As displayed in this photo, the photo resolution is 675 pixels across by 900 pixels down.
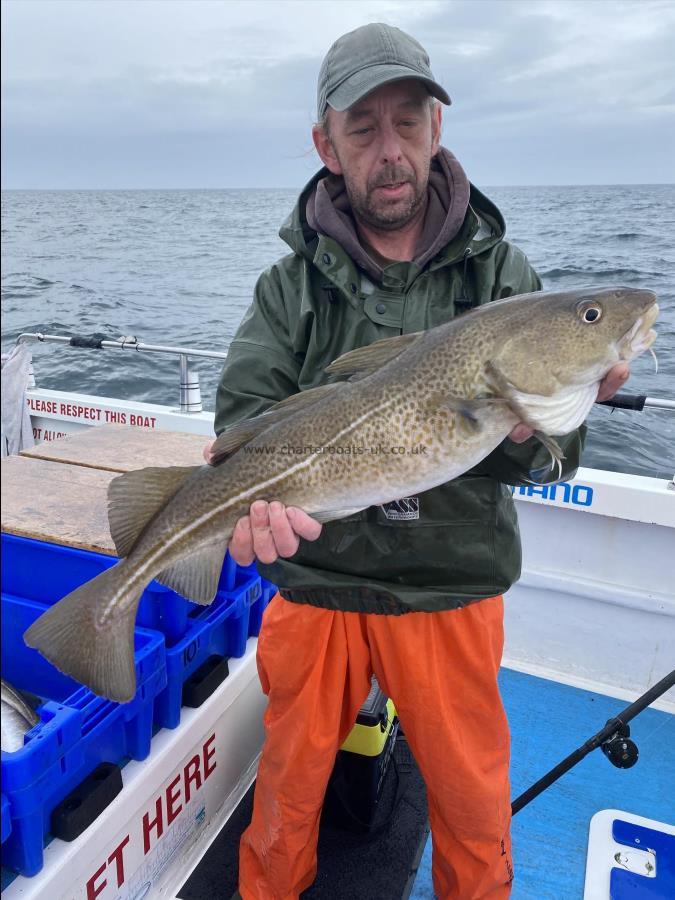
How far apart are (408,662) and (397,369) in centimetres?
102

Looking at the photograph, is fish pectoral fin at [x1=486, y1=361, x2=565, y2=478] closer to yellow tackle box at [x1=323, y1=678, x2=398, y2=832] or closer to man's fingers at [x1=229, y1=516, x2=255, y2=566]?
man's fingers at [x1=229, y1=516, x2=255, y2=566]

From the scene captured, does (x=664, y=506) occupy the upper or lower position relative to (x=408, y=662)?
upper

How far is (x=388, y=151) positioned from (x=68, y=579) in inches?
81.5

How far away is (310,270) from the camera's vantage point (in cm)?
248

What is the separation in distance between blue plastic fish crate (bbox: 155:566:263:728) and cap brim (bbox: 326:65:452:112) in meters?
1.95

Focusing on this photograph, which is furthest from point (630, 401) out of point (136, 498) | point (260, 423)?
point (136, 498)

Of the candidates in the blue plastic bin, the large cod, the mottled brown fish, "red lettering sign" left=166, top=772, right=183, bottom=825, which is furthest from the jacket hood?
"red lettering sign" left=166, top=772, right=183, bottom=825

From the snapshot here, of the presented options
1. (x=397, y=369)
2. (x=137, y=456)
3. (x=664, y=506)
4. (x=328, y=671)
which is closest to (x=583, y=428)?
(x=397, y=369)

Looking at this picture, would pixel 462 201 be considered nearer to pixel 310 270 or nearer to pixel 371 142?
pixel 371 142

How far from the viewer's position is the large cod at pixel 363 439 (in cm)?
192

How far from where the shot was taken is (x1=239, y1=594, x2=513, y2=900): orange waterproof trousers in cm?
235

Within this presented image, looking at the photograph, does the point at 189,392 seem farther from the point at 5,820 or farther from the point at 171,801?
the point at 5,820

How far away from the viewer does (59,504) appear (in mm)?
2830

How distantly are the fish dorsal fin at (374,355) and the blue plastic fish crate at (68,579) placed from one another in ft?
3.52
